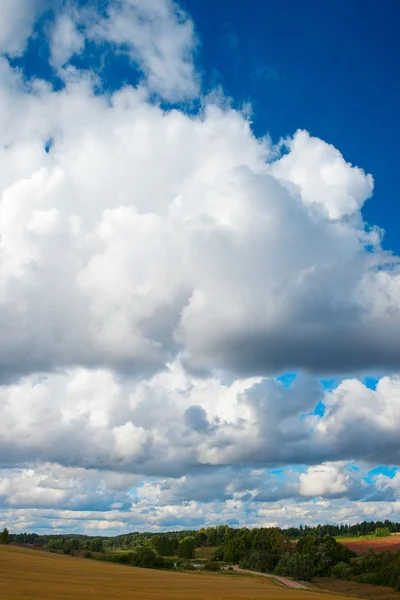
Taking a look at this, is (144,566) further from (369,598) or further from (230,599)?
(230,599)

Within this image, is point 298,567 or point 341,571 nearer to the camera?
point 341,571

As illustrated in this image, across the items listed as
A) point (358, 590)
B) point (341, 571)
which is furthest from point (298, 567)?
point (358, 590)

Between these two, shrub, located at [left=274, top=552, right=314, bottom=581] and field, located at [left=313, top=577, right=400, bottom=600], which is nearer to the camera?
field, located at [left=313, top=577, right=400, bottom=600]

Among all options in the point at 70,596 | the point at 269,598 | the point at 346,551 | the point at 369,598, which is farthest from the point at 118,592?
the point at 346,551

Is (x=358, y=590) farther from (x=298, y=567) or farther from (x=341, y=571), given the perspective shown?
(x=298, y=567)

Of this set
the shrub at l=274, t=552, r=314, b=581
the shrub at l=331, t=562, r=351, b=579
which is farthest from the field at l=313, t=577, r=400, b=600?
the shrub at l=274, t=552, r=314, b=581

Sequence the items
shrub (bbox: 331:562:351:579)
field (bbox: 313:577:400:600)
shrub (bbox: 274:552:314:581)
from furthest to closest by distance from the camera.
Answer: shrub (bbox: 274:552:314:581) < shrub (bbox: 331:562:351:579) < field (bbox: 313:577:400:600)

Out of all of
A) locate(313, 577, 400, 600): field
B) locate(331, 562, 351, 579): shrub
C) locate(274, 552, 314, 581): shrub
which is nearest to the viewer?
locate(313, 577, 400, 600): field

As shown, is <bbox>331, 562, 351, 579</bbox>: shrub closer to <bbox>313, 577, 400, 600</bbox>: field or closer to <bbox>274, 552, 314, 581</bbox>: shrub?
<bbox>313, 577, 400, 600</bbox>: field

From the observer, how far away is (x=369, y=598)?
415ft

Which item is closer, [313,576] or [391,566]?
[391,566]

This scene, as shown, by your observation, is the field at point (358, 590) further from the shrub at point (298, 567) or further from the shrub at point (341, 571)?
the shrub at point (298, 567)

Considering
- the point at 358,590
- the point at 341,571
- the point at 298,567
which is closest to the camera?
the point at 358,590

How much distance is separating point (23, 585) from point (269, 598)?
41764mm
